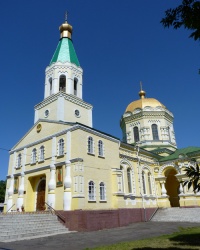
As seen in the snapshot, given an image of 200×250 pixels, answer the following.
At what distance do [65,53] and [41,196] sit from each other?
681 inches

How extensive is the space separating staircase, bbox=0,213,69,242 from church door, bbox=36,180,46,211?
14.9 feet

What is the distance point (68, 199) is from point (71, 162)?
299 centimetres

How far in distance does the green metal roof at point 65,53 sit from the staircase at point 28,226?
59.4 ft

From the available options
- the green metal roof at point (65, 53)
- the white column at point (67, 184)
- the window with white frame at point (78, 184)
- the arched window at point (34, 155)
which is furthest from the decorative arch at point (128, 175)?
the green metal roof at point (65, 53)

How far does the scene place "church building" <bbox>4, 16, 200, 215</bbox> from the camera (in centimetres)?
1958

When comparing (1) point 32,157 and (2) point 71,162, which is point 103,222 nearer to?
(2) point 71,162

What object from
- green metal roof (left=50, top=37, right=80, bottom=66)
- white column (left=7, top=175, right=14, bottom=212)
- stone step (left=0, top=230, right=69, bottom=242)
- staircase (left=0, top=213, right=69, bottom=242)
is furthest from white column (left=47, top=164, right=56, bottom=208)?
green metal roof (left=50, top=37, right=80, bottom=66)

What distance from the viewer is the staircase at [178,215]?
22.1m

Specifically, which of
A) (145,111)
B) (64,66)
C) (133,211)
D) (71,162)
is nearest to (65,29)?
(64,66)

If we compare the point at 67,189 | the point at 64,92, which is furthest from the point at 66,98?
the point at 67,189

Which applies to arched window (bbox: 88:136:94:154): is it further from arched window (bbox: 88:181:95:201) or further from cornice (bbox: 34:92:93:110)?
cornice (bbox: 34:92:93:110)

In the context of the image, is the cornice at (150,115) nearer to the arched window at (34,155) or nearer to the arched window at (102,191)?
the arched window at (102,191)

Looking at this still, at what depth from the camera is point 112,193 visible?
69.5ft

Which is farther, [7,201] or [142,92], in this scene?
[142,92]
